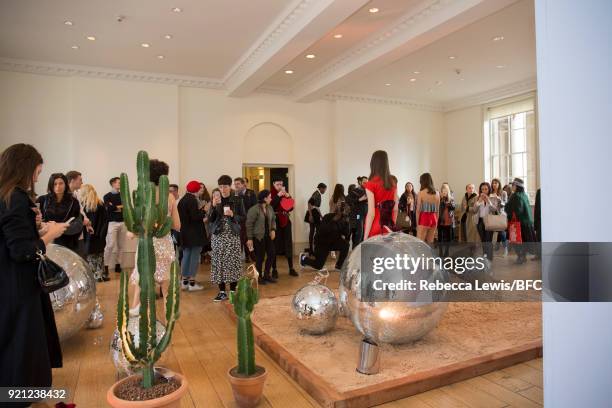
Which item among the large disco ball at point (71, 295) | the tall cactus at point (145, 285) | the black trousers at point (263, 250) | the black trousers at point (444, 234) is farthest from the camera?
the black trousers at point (444, 234)

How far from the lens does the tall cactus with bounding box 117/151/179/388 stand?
2285 millimetres

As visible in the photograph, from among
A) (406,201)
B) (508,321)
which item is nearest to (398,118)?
(406,201)

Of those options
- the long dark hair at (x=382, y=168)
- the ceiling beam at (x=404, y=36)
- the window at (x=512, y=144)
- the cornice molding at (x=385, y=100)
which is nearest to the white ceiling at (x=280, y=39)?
the ceiling beam at (x=404, y=36)

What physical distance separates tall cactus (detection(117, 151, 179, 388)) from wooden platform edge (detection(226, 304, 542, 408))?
3.61 feet

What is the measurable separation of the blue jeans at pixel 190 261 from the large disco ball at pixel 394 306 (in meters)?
3.19

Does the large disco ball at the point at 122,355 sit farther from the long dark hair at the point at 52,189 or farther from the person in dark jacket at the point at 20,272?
the long dark hair at the point at 52,189

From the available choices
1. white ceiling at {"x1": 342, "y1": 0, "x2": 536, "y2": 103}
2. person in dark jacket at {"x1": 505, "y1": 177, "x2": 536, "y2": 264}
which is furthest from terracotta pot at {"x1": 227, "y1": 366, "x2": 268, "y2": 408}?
person in dark jacket at {"x1": 505, "y1": 177, "x2": 536, "y2": 264}

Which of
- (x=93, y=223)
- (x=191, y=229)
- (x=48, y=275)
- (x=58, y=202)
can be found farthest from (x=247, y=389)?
(x=93, y=223)

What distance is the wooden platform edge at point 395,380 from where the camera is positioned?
272cm

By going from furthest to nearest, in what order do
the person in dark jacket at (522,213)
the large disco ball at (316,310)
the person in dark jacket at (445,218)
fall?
the person in dark jacket at (445,218)
the person in dark jacket at (522,213)
the large disco ball at (316,310)

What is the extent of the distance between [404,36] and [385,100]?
5.59m

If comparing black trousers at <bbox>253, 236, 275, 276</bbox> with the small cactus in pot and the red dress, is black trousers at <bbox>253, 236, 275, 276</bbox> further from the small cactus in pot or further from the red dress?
the small cactus in pot

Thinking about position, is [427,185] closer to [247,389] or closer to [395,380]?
[395,380]

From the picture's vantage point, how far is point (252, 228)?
20.8ft
